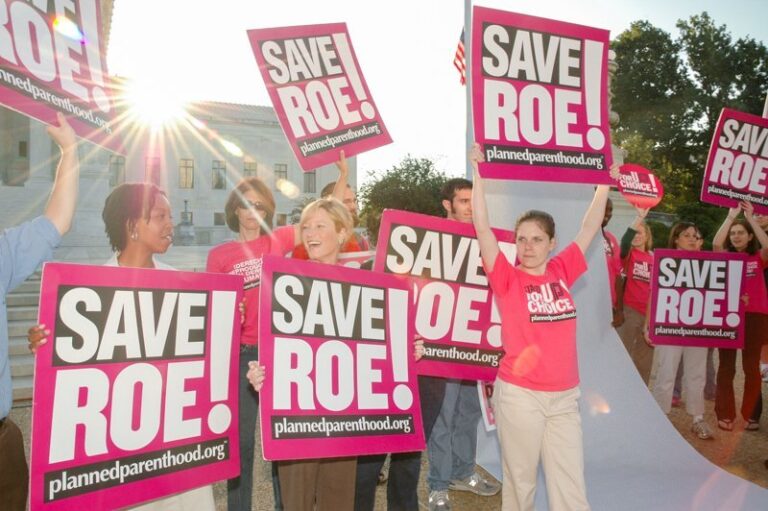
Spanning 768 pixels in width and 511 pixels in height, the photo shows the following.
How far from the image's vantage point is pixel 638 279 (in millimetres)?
6879

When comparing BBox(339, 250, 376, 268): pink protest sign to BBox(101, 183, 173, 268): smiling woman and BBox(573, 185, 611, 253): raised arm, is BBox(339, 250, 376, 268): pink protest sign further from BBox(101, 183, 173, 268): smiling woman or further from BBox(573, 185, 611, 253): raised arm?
BBox(101, 183, 173, 268): smiling woman

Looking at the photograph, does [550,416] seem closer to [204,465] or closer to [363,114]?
[204,465]

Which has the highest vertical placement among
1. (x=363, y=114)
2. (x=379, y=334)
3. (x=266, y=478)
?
(x=363, y=114)

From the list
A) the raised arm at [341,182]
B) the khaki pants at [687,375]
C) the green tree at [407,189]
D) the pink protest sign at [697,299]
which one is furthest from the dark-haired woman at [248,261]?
the green tree at [407,189]

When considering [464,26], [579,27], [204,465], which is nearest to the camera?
[204,465]

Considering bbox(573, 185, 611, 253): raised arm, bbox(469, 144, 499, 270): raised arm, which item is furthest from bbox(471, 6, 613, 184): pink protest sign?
bbox(469, 144, 499, 270): raised arm

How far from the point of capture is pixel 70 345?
2.44m

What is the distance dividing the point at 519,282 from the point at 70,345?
7.17 feet

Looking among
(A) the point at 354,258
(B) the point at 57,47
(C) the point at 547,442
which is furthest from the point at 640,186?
(B) the point at 57,47

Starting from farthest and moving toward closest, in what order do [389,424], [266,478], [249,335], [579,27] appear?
[266,478] < [579,27] < [249,335] < [389,424]

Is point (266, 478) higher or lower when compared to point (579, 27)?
lower

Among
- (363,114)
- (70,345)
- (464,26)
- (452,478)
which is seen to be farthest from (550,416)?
(464,26)

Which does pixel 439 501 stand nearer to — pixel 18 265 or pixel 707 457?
pixel 707 457

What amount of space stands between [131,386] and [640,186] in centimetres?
683
